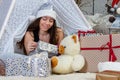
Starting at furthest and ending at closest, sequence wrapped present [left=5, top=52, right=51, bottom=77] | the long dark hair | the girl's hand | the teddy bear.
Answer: the long dark hair
the girl's hand
the teddy bear
wrapped present [left=5, top=52, right=51, bottom=77]

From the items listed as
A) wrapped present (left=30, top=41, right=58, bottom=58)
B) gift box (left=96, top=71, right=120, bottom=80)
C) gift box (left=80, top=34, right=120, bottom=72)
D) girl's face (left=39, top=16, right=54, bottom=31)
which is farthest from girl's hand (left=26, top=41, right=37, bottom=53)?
gift box (left=96, top=71, right=120, bottom=80)

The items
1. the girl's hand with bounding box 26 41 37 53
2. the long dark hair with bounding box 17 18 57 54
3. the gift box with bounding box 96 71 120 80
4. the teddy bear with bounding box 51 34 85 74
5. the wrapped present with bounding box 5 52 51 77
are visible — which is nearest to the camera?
the gift box with bounding box 96 71 120 80

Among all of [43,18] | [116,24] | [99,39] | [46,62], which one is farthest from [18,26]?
[116,24]

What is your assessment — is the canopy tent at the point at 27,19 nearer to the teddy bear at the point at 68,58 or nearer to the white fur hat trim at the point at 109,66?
→ the teddy bear at the point at 68,58

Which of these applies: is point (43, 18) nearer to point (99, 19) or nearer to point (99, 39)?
point (99, 39)

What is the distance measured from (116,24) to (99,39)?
1.90ft

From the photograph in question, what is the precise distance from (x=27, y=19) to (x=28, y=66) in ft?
1.62

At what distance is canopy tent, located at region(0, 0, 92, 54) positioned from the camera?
2.09m

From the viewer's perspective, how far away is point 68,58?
6.88 ft

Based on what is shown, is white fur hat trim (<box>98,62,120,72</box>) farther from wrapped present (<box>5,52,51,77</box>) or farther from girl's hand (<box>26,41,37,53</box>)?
girl's hand (<box>26,41,37,53</box>)

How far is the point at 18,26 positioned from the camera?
217 cm

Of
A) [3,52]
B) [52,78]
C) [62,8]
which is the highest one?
[62,8]

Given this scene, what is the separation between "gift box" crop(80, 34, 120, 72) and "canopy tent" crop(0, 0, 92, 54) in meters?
0.34

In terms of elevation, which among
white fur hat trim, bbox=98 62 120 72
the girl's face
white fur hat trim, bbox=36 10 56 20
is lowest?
white fur hat trim, bbox=98 62 120 72
